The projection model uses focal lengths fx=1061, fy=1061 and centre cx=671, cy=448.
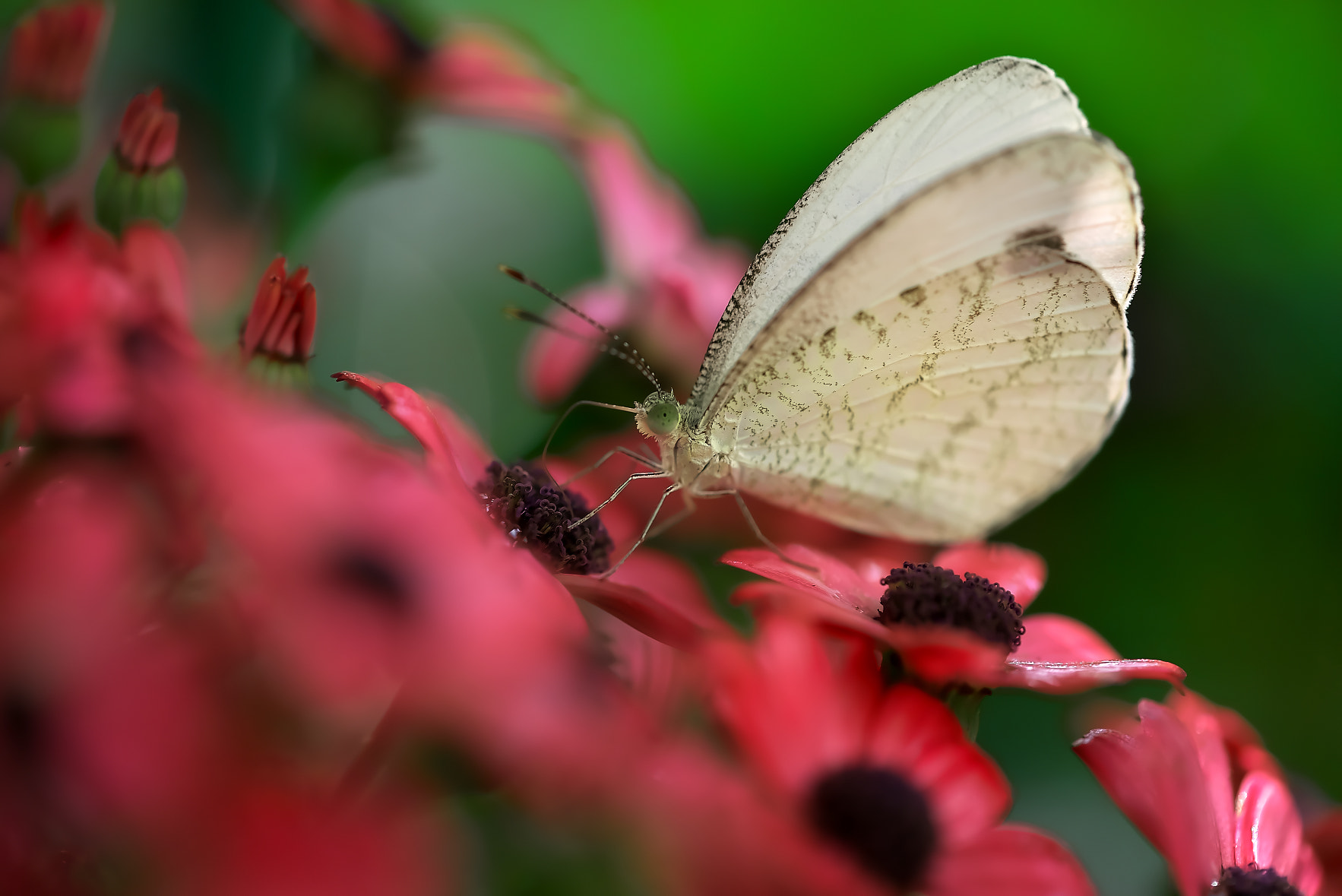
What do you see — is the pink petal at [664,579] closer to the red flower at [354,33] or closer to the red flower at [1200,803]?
the red flower at [1200,803]

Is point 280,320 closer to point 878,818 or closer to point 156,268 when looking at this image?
point 156,268

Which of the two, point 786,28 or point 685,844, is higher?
point 786,28

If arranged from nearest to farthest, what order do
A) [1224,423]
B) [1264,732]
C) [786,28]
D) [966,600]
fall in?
[966,600] < [1264,732] < [1224,423] < [786,28]

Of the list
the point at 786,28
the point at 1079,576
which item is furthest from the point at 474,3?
the point at 1079,576

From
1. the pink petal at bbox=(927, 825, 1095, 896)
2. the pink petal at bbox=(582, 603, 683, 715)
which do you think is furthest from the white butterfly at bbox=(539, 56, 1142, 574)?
the pink petal at bbox=(927, 825, 1095, 896)

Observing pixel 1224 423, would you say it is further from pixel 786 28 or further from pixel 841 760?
pixel 841 760

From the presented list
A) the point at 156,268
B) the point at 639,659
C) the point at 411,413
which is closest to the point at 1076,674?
the point at 639,659
